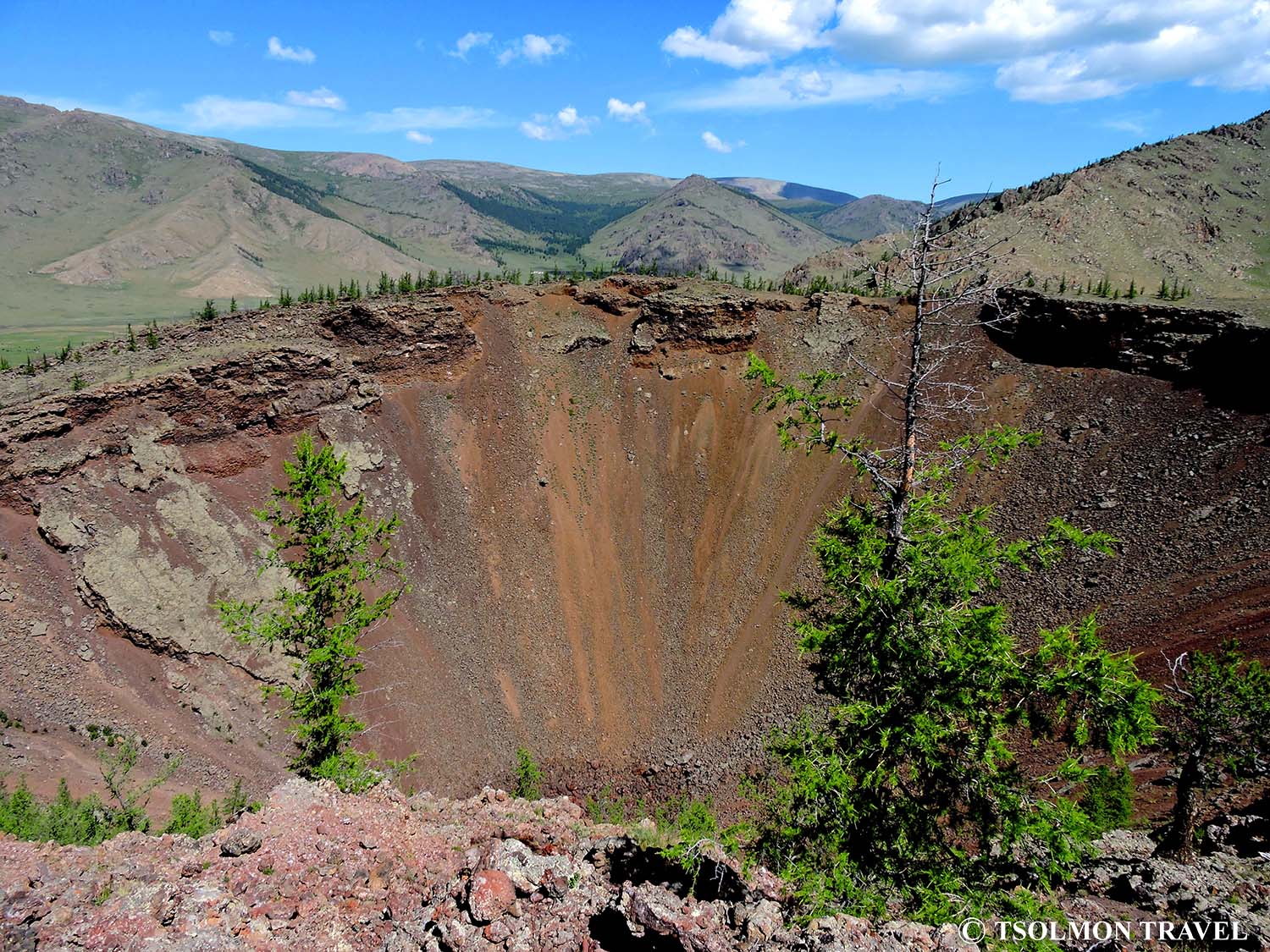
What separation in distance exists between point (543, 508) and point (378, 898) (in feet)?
98.9

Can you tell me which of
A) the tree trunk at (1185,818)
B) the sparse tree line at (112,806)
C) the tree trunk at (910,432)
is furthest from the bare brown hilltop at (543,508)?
the tree trunk at (910,432)

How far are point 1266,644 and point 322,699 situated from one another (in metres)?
32.9

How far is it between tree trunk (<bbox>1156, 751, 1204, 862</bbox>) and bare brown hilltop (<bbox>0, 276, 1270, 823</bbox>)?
349 inches

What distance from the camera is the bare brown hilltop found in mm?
30766

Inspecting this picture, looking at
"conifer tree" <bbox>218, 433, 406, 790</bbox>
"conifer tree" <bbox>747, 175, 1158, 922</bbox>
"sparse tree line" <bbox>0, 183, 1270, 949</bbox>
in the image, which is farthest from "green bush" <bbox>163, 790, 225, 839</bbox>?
"conifer tree" <bbox>747, 175, 1158, 922</bbox>

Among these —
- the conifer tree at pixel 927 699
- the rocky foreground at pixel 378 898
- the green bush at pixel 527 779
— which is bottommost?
the green bush at pixel 527 779

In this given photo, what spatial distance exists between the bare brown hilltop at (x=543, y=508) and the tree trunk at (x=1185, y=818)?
8870 millimetres

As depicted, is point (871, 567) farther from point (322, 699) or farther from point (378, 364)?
point (378, 364)

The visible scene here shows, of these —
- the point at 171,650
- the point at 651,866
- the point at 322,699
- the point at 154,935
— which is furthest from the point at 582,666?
the point at 154,935

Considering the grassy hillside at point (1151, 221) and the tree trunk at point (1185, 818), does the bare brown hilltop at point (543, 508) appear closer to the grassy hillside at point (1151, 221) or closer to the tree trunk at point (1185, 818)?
the tree trunk at point (1185, 818)

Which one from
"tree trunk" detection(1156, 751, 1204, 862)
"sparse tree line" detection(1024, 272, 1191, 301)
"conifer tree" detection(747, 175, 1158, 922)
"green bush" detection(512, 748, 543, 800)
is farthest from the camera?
"sparse tree line" detection(1024, 272, 1191, 301)

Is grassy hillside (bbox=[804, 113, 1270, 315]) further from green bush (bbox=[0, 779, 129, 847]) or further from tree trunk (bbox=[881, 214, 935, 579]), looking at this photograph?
green bush (bbox=[0, 779, 129, 847])

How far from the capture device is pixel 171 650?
3228cm

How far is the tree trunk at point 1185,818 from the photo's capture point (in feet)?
60.7
